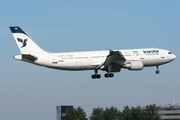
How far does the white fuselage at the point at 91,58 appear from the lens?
69.9 metres

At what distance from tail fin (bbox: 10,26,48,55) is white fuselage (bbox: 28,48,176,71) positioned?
77.8 inches

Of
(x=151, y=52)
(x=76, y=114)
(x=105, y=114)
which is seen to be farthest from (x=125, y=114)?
(x=151, y=52)

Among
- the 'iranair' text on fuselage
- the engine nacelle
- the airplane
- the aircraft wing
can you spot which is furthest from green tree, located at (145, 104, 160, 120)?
the engine nacelle

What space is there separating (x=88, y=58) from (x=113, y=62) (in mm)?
5199

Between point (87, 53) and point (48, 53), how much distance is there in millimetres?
7717

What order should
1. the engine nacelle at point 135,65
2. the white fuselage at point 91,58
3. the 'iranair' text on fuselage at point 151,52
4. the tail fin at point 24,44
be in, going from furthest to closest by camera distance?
the 'iranair' text on fuselage at point 151,52, the engine nacelle at point 135,65, the tail fin at point 24,44, the white fuselage at point 91,58

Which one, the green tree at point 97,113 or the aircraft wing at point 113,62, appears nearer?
the aircraft wing at point 113,62

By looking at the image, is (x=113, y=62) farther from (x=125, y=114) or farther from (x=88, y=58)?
(x=125, y=114)

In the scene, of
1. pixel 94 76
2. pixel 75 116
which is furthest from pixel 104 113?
pixel 94 76

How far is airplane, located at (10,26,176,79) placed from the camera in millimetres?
69688

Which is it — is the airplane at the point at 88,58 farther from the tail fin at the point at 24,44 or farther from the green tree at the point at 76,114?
the green tree at the point at 76,114

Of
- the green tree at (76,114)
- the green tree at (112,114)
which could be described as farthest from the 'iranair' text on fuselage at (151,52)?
the green tree at (76,114)

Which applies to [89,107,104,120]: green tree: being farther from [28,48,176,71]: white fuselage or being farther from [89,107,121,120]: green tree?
[28,48,176,71]: white fuselage

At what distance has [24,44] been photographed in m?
70.9
